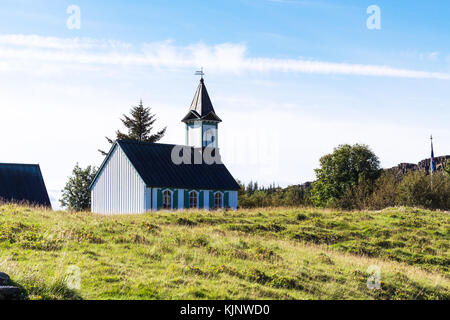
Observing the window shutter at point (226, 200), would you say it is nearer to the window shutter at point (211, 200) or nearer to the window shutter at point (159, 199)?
the window shutter at point (211, 200)

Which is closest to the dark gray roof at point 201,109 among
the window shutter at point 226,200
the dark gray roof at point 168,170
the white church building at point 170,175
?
the white church building at point 170,175

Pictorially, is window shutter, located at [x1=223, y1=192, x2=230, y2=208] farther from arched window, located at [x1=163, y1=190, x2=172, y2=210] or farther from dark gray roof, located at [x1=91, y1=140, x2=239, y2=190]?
arched window, located at [x1=163, y1=190, x2=172, y2=210]

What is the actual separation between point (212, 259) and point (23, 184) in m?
33.0

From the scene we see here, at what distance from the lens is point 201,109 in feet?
159

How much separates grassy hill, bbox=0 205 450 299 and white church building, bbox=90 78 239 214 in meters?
11.9

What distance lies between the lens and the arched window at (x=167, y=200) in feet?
134

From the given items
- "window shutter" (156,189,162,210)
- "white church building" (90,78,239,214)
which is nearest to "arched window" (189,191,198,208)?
"white church building" (90,78,239,214)

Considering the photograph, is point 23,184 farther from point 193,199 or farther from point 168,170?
point 193,199

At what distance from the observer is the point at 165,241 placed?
19422 millimetres

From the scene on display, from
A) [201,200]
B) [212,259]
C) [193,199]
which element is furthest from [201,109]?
[212,259]

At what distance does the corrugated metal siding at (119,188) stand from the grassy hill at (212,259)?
37.7 ft

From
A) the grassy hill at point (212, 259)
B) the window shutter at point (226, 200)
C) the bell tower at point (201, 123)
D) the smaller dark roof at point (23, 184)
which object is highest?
the bell tower at point (201, 123)

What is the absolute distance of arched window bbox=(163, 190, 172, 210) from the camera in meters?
40.8
